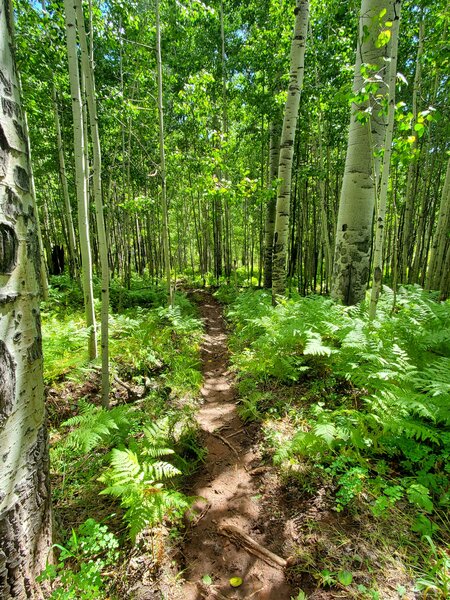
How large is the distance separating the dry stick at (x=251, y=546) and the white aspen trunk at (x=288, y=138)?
4840 mm

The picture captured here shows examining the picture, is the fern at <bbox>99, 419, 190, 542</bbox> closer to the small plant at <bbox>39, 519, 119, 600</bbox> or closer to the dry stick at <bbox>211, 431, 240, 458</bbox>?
the small plant at <bbox>39, 519, 119, 600</bbox>

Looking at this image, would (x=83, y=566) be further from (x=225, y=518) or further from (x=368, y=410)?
(x=368, y=410)

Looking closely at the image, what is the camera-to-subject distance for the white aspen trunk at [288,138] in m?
5.26

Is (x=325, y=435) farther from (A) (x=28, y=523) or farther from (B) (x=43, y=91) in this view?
(B) (x=43, y=91)

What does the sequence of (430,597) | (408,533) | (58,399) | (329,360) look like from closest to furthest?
→ 1. (430,597)
2. (408,533)
3. (58,399)
4. (329,360)

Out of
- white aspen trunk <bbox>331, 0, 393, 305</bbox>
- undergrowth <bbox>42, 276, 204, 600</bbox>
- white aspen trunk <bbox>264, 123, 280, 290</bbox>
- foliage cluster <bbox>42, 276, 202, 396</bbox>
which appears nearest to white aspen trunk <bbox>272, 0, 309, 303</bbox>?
white aspen trunk <bbox>331, 0, 393, 305</bbox>

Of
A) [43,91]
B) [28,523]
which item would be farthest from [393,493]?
[43,91]

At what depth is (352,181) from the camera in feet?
14.3

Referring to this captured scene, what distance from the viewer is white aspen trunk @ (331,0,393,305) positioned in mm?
4082

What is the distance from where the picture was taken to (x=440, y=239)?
718cm

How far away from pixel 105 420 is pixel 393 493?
2.52 meters

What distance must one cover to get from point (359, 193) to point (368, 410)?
3.13m

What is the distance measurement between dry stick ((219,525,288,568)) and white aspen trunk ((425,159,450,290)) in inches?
311

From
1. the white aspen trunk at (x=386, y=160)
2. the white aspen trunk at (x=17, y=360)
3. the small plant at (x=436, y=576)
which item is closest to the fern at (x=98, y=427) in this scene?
the white aspen trunk at (x=17, y=360)
